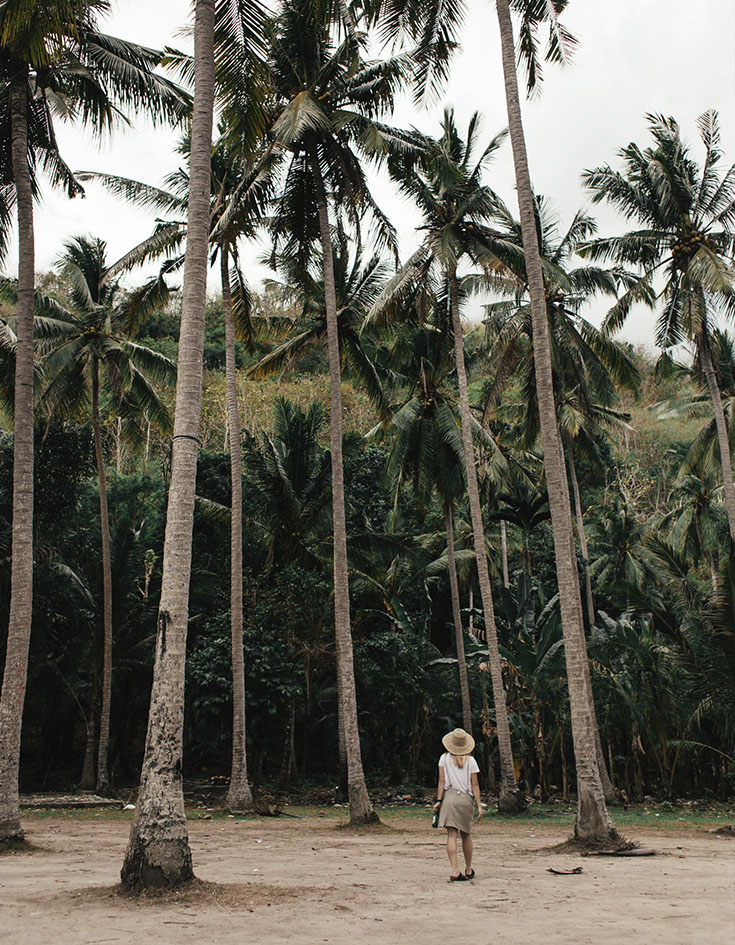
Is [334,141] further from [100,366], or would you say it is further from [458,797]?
[458,797]

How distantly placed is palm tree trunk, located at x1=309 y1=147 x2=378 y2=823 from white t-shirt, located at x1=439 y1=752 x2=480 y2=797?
6419 mm

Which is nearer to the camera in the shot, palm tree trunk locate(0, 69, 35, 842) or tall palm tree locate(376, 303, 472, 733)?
palm tree trunk locate(0, 69, 35, 842)

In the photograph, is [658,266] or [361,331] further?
[658,266]

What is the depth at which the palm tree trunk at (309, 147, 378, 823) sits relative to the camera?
14.5 meters

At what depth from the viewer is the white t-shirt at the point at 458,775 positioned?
820cm

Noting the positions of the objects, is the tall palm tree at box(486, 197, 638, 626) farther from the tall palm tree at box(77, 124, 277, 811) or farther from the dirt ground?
the dirt ground

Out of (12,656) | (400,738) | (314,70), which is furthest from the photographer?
(400,738)

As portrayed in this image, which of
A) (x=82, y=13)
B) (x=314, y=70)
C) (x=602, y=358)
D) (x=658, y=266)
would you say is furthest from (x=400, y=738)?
(x=82, y=13)

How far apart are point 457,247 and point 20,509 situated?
10928mm

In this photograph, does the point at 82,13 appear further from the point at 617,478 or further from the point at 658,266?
the point at 617,478

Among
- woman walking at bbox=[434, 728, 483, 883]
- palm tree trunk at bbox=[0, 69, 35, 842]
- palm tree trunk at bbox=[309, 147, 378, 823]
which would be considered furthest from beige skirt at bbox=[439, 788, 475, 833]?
palm tree trunk at bbox=[309, 147, 378, 823]

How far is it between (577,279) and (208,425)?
18.6 metres

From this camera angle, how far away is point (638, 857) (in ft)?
33.0

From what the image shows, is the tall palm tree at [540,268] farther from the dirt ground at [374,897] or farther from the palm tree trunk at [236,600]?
the palm tree trunk at [236,600]
